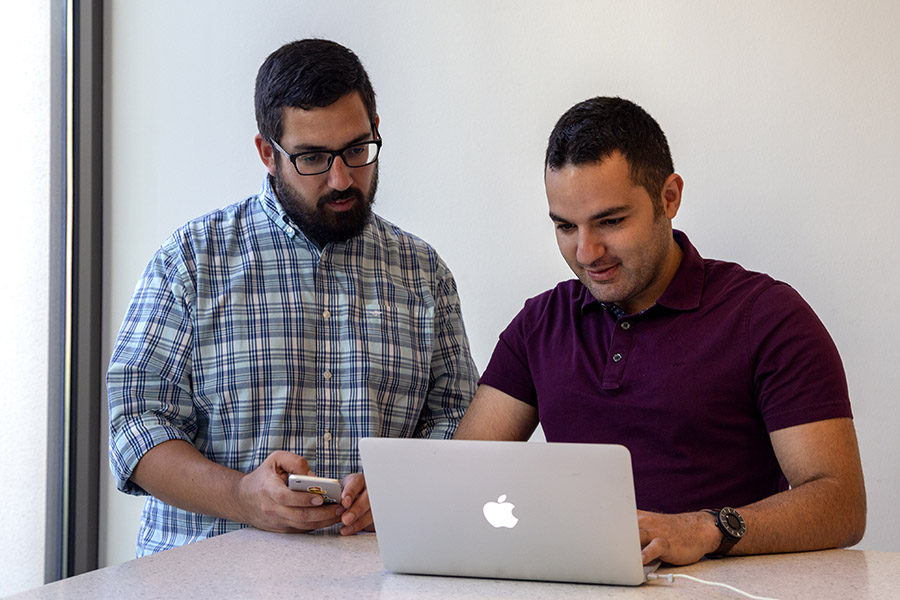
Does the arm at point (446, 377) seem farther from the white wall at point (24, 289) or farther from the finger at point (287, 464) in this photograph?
the white wall at point (24, 289)

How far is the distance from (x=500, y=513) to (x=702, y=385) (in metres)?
0.59

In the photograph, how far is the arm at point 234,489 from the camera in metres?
1.74

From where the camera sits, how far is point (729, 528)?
1.50 metres

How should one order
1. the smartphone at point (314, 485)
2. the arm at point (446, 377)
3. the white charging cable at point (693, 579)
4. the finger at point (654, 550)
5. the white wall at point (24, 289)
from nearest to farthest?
the white charging cable at point (693, 579)
the finger at point (654, 550)
the smartphone at point (314, 485)
the arm at point (446, 377)
the white wall at point (24, 289)

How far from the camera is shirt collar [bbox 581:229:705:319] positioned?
1.88m

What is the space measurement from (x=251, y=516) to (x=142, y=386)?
40 centimetres

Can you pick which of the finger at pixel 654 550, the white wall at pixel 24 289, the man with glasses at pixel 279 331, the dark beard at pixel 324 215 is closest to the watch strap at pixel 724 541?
the finger at pixel 654 550

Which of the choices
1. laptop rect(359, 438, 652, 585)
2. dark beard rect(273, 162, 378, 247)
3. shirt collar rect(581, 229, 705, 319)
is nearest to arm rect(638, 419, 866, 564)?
laptop rect(359, 438, 652, 585)

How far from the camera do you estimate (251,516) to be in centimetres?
182

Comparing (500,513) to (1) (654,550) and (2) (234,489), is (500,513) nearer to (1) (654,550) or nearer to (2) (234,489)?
(1) (654,550)

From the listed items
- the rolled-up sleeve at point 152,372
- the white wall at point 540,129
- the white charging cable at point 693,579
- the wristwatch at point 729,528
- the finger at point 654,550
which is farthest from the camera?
the white wall at point 540,129

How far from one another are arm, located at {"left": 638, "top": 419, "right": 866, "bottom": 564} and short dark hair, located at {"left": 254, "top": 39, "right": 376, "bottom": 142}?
44.7 inches

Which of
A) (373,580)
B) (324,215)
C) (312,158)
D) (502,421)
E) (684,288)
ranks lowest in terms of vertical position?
(373,580)

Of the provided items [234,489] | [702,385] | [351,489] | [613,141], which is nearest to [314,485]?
[351,489]
